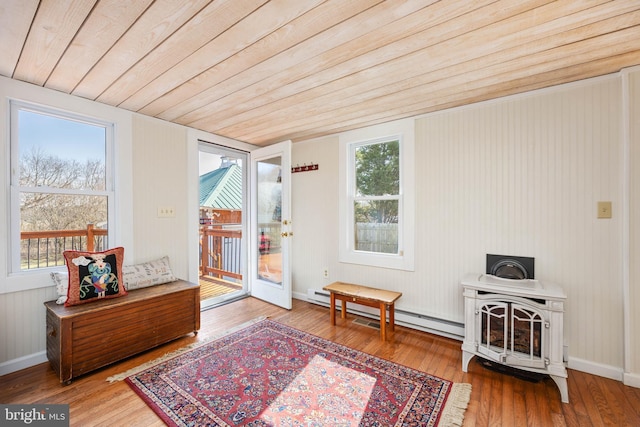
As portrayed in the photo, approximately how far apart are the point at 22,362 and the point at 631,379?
446 centimetres

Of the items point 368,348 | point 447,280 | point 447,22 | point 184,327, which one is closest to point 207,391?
point 184,327

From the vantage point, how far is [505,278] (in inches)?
90.8

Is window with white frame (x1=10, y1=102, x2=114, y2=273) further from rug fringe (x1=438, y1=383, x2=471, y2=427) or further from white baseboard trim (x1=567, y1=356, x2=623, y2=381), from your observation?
white baseboard trim (x1=567, y1=356, x2=623, y2=381)

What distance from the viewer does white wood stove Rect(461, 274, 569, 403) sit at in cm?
184

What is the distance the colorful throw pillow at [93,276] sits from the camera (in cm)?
212

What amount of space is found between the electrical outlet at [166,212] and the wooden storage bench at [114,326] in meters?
0.77

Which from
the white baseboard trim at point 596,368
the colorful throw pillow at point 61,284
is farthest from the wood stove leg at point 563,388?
the colorful throw pillow at point 61,284

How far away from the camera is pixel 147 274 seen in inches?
104

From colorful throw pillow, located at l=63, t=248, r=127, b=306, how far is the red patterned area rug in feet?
2.23

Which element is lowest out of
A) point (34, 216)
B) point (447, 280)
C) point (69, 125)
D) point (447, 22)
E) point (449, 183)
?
point (447, 280)

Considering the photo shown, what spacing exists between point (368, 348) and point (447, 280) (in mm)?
1008

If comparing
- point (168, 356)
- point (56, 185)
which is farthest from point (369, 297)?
point (56, 185)

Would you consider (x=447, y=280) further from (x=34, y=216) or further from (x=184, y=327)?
(x=34, y=216)

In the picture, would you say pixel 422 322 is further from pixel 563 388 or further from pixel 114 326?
pixel 114 326
